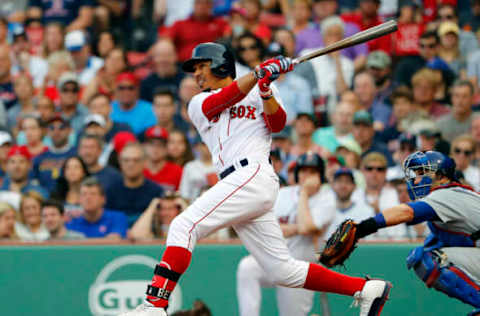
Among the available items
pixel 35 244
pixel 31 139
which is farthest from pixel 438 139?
pixel 31 139

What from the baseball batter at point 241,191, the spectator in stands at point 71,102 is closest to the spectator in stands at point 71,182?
the spectator in stands at point 71,102

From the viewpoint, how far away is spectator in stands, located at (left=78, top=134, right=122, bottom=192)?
8188mm

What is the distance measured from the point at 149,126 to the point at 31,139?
1.43 metres

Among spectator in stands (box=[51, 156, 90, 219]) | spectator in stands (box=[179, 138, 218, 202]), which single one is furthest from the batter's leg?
spectator in stands (box=[51, 156, 90, 219])

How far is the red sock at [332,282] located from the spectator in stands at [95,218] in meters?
2.81

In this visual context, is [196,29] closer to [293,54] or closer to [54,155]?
[293,54]

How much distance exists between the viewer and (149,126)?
31.4ft

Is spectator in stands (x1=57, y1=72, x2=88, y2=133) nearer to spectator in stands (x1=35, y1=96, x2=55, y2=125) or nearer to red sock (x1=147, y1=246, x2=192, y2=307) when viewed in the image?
spectator in stands (x1=35, y1=96, x2=55, y2=125)

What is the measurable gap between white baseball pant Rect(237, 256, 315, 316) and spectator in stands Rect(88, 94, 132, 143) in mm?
3660

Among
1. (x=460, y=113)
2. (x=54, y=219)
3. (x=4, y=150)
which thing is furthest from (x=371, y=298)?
(x=4, y=150)

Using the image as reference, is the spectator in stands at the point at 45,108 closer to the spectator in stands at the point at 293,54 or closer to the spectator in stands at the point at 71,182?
the spectator in stands at the point at 71,182

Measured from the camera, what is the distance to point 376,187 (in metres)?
7.46

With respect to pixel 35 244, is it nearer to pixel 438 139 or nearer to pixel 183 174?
pixel 183 174

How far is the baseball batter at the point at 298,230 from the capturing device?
20.0 feet
